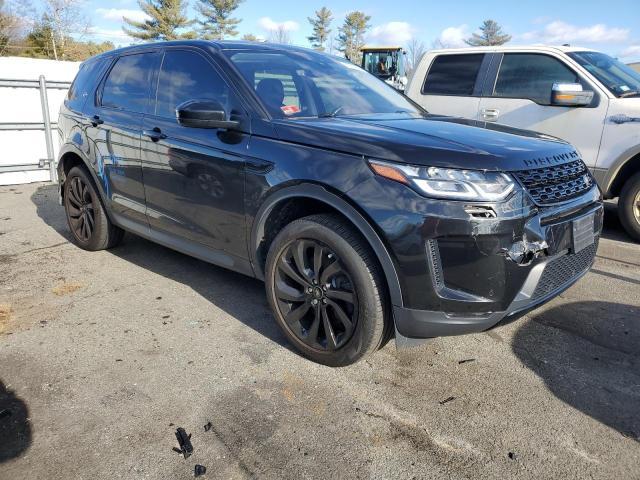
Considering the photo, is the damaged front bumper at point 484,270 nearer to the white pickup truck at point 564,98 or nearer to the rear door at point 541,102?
the white pickup truck at point 564,98

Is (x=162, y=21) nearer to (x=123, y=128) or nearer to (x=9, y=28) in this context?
(x=9, y=28)

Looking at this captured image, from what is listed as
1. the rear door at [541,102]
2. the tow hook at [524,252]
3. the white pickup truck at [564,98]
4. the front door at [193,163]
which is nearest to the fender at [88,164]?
the front door at [193,163]

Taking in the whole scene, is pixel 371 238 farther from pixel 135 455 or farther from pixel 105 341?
pixel 105 341

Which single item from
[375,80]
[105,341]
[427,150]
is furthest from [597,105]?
[105,341]

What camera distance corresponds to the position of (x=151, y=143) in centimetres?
372

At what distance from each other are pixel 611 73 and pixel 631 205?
5.21ft

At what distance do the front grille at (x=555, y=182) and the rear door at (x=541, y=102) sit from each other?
2.65 metres

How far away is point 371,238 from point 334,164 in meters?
0.44

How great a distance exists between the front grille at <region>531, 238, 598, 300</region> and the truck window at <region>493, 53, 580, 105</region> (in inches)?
139

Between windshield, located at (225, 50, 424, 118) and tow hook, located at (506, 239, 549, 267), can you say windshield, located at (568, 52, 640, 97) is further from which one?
tow hook, located at (506, 239, 549, 267)

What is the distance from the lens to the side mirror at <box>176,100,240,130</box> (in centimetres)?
300

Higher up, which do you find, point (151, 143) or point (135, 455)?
point (151, 143)

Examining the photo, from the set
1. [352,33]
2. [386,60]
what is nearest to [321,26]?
[352,33]

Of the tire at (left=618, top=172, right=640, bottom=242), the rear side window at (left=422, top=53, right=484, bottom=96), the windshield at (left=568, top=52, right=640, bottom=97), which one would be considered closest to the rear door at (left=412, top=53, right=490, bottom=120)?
the rear side window at (left=422, top=53, right=484, bottom=96)
